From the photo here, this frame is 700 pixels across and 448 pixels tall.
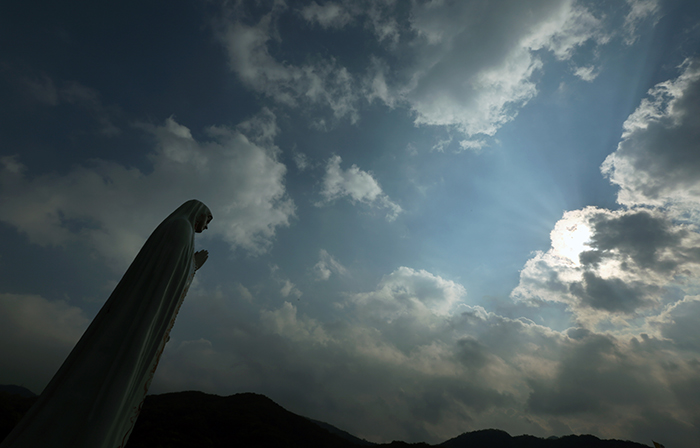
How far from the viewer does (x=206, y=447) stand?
35125mm

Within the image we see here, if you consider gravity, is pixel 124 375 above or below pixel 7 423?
above

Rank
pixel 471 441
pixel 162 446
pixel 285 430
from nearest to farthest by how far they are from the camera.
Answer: pixel 162 446, pixel 285 430, pixel 471 441

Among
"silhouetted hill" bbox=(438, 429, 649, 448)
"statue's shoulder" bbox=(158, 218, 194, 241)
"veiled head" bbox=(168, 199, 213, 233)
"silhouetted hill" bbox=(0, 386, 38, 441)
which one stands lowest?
"silhouetted hill" bbox=(0, 386, 38, 441)

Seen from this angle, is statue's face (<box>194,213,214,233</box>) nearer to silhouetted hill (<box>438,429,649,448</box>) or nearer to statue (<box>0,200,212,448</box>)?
statue (<box>0,200,212,448</box>)

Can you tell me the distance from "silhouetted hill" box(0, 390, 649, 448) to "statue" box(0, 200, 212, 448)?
3537 centimetres

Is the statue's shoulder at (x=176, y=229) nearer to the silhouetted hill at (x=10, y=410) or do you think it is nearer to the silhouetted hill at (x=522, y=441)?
the silhouetted hill at (x=10, y=410)

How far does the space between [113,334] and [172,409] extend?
54.5 m

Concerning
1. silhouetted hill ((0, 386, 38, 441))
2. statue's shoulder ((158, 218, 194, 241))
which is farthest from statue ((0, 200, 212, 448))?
silhouetted hill ((0, 386, 38, 441))

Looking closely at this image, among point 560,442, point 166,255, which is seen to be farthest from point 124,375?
point 560,442

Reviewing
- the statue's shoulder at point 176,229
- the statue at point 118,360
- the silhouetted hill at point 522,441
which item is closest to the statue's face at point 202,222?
the statue's shoulder at point 176,229

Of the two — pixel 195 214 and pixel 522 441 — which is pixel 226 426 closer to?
pixel 195 214

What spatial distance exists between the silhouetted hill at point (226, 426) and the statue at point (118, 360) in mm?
35373

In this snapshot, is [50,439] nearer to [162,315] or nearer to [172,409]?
[162,315]

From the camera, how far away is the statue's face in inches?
189
